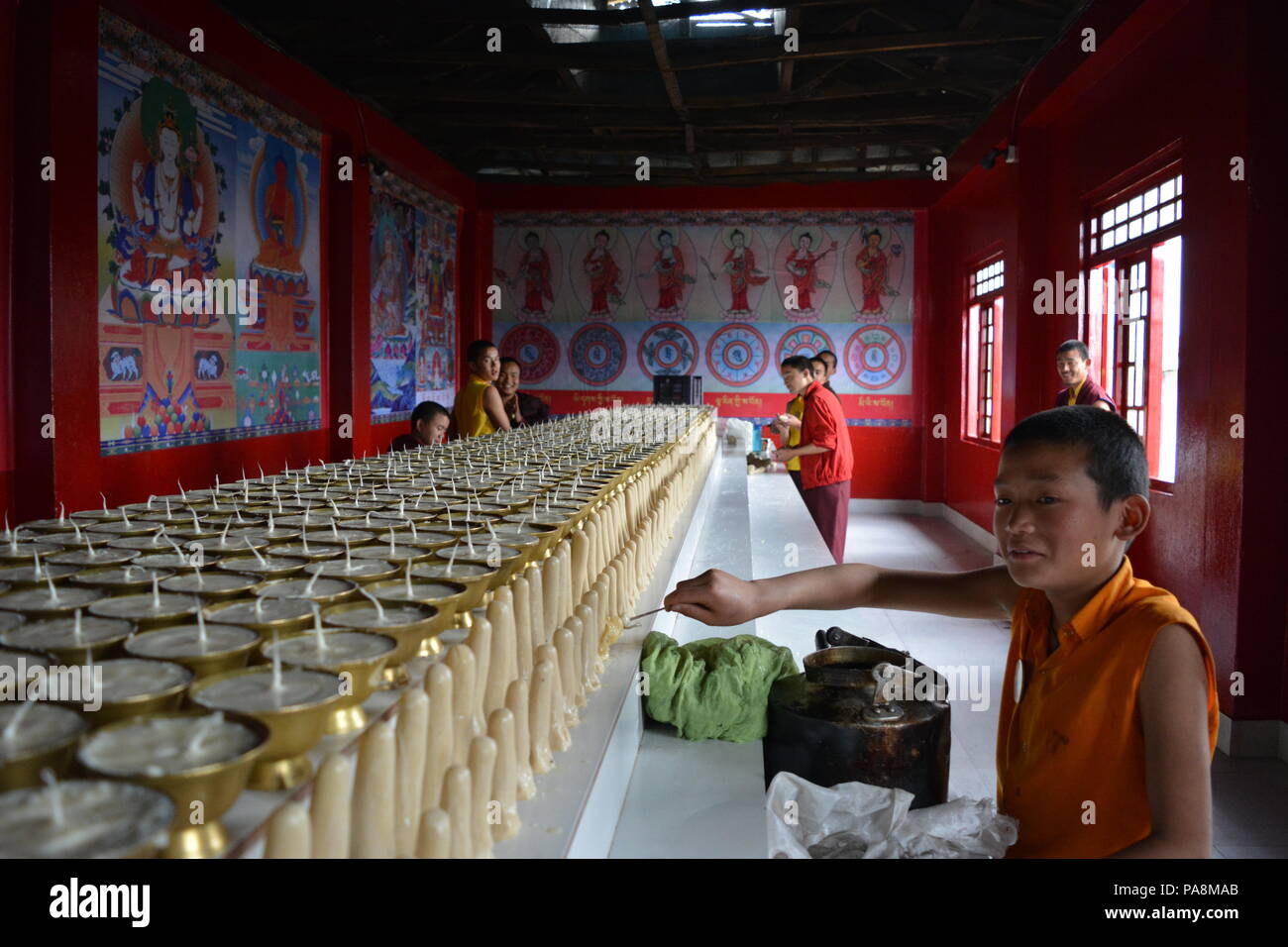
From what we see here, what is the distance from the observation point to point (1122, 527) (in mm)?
1395

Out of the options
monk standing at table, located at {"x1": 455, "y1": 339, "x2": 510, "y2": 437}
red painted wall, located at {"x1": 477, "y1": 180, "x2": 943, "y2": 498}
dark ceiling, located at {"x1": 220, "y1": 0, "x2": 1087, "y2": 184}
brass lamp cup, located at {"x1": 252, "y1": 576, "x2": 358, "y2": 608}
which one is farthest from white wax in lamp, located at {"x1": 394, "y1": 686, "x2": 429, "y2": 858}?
red painted wall, located at {"x1": 477, "y1": 180, "x2": 943, "y2": 498}

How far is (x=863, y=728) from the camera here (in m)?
1.60

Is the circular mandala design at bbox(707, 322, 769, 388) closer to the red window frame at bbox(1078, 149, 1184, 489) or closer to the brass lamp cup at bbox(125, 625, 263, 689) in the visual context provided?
the red window frame at bbox(1078, 149, 1184, 489)

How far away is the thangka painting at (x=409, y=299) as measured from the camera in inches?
312

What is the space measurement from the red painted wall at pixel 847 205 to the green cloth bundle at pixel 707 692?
930cm

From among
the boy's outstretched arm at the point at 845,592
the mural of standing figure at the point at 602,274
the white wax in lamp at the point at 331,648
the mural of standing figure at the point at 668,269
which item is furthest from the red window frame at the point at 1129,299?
the mural of standing figure at the point at 602,274

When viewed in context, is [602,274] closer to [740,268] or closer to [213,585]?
[740,268]

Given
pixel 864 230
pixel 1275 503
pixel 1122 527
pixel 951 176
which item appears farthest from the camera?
pixel 864 230

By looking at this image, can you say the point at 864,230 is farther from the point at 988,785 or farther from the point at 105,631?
the point at 105,631

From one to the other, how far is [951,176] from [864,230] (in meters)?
1.47

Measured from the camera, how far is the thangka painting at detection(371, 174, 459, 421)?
7.92 metres

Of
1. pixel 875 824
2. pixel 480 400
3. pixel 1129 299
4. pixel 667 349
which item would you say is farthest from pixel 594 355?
pixel 875 824

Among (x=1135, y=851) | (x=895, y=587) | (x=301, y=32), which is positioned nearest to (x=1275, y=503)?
(x=895, y=587)

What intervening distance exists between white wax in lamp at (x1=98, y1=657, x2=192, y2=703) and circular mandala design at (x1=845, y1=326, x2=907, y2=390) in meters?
10.5
